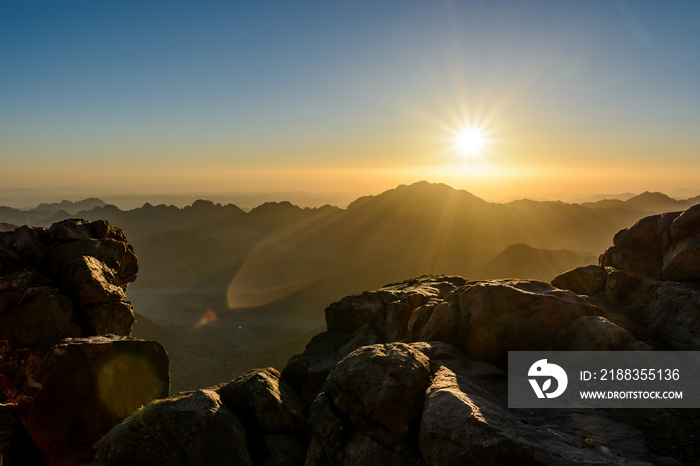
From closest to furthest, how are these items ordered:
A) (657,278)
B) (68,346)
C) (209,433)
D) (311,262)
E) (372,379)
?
(372,379), (209,433), (68,346), (657,278), (311,262)

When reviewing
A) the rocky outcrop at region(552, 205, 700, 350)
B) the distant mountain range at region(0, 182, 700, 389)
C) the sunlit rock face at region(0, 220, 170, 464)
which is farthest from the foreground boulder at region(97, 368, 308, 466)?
the distant mountain range at region(0, 182, 700, 389)

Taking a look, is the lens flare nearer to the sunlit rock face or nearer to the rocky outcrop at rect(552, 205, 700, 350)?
the sunlit rock face

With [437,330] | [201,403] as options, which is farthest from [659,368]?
[201,403]

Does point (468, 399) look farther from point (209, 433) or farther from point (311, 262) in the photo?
point (311, 262)

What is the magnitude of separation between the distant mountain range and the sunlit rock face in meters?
34.7

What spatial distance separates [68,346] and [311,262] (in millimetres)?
124603

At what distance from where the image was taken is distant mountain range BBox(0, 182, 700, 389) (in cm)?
7894

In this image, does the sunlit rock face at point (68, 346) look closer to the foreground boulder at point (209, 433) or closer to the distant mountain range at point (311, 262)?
the foreground boulder at point (209, 433)

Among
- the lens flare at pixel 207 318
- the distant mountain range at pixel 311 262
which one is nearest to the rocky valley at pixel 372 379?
the distant mountain range at pixel 311 262

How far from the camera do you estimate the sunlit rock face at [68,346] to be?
52.5 feet

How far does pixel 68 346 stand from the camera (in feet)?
56.3

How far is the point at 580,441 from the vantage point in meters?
9.89

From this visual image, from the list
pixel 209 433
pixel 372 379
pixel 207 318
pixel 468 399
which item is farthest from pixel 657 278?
pixel 207 318

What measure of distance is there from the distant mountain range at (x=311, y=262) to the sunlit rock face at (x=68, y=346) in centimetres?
3467
